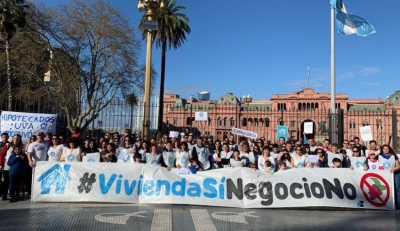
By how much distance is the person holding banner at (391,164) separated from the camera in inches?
344

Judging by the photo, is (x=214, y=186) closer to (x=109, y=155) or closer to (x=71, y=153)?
(x=109, y=155)

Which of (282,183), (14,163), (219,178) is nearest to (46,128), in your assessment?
(14,163)

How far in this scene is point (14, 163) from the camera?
28.4 feet

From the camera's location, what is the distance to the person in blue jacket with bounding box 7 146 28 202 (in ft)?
28.1

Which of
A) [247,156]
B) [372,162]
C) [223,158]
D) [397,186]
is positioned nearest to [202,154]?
[223,158]

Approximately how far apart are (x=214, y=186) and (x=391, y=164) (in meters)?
4.56

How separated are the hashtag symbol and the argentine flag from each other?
46.4ft

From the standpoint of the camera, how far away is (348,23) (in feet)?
56.1

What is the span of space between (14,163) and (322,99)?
74.4 m

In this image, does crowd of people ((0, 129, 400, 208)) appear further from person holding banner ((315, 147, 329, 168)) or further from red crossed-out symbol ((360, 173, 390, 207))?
red crossed-out symbol ((360, 173, 390, 207))

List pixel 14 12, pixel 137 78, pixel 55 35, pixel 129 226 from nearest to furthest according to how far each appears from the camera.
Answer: pixel 129 226 → pixel 14 12 → pixel 55 35 → pixel 137 78

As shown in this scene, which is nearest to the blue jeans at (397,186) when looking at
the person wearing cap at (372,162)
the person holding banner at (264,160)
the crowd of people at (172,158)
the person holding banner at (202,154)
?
the crowd of people at (172,158)

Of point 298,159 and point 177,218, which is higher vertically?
point 298,159

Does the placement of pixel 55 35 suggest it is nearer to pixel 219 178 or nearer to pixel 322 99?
pixel 219 178
